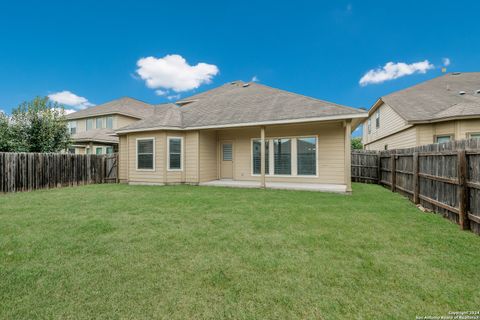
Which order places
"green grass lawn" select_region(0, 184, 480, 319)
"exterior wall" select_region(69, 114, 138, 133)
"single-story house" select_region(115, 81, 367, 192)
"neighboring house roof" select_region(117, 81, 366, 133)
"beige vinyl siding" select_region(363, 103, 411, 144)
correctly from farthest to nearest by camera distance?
"exterior wall" select_region(69, 114, 138, 133), "beige vinyl siding" select_region(363, 103, 411, 144), "single-story house" select_region(115, 81, 367, 192), "neighboring house roof" select_region(117, 81, 366, 133), "green grass lawn" select_region(0, 184, 480, 319)

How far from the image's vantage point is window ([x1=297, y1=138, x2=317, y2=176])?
9477 millimetres

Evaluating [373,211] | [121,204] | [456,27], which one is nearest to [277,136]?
[373,211]

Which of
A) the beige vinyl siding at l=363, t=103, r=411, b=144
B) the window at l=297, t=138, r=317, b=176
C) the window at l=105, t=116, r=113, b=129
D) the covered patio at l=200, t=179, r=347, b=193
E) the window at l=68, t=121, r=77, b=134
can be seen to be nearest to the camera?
the covered patio at l=200, t=179, r=347, b=193

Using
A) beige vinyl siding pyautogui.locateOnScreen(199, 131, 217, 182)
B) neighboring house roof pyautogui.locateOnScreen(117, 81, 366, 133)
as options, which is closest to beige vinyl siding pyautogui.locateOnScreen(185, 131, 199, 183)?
beige vinyl siding pyautogui.locateOnScreen(199, 131, 217, 182)

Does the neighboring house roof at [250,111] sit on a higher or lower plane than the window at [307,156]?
higher

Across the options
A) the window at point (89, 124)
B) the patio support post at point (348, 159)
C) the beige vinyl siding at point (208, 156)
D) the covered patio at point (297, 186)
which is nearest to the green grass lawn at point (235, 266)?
the patio support post at point (348, 159)

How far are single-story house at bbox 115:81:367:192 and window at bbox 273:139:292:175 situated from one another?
2 centimetres

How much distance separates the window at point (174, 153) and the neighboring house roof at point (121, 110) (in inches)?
483

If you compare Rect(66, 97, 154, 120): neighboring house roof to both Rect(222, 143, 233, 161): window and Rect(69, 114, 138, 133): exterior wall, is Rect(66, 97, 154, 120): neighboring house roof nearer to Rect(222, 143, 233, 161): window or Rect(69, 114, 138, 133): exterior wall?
Rect(69, 114, 138, 133): exterior wall

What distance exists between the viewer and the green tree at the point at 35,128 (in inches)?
440

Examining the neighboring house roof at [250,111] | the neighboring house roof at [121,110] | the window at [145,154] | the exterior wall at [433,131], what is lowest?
the window at [145,154]

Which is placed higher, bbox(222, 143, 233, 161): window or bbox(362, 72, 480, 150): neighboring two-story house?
bbox(362, 72, 480, 150): neighboring two-story house

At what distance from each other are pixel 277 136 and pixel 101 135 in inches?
584

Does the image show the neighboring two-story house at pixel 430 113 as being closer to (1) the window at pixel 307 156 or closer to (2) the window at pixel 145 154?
(1) the window at pixel 307 156
